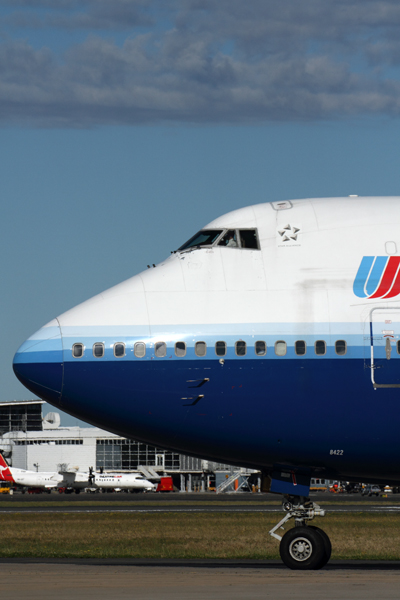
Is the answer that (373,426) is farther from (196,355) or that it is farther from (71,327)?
(71,327)

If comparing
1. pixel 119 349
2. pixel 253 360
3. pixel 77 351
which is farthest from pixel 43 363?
pixel 253 360

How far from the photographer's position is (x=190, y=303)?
20.1m

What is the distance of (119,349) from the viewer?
779 inches

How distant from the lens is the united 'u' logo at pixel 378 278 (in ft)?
65.3

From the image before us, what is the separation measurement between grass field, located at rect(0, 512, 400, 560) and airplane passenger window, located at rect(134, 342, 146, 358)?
1213 centimetres

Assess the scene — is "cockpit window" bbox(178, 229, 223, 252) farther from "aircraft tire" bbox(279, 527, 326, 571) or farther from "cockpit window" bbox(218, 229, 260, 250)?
"aircraft tire" bbox(279, 527, 326, 571)

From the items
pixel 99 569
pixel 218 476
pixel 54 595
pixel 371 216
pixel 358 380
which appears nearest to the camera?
pixel 54 595

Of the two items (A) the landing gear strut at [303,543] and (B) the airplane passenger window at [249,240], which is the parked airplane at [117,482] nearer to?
(A) the landing gear strut at [303,543]

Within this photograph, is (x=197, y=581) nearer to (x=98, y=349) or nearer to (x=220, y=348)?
(x=220, y=348)

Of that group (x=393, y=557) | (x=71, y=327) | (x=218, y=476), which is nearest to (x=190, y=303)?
(x=71, y=327)

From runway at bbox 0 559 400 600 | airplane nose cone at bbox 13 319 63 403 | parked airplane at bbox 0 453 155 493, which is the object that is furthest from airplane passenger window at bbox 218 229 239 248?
parked airplane at bbox 0 453 155 493

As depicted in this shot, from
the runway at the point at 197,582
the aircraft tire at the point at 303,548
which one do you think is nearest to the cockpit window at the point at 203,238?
the aircraft tire at the point at 303,548

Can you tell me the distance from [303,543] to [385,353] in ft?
15.3

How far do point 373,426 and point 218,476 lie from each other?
423 ft
